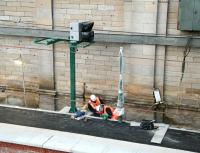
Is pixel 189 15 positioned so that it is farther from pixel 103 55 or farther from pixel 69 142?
pixel 69 142

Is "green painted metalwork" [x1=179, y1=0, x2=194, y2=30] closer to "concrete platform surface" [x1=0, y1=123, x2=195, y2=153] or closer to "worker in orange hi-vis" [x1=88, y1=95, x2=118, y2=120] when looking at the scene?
"worker in orange hi-vis" [x1=88, y1=95, x2=118, y2=120]

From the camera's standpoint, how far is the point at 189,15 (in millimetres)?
14320

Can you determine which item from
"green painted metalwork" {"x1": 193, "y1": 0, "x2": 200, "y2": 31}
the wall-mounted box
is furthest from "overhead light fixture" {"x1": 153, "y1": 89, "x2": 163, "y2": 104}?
"green painted metalwork" {"x1": 193, "y1": 0, "x2": 200, "y2": 31}

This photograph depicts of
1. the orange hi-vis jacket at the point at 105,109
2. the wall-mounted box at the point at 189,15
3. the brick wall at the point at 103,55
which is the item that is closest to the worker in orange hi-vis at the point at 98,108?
the orange hi-vis jacket at the point at 105,109

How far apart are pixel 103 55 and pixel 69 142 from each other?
183 inches

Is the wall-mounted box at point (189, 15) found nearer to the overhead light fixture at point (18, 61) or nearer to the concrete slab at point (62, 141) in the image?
the concrete slab at point (62, 141)

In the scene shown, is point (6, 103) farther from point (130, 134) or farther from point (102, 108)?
point (130, 134)

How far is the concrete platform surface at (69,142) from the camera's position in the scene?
1212 cm

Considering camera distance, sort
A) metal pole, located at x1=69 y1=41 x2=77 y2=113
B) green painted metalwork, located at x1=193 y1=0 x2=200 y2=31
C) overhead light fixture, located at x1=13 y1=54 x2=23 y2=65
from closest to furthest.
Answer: green painted metalwork, located at x1=193 y1=0 x2=200 y2=31, metal pole, located at x1=69 y1=41 x2=77 y2=113, overhead light fixture, located at x1=13 y1=54 x2=23 y2=65

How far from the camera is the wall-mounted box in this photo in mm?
14195

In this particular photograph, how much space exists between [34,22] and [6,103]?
3.70m

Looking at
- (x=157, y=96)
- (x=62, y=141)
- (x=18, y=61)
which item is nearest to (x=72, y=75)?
(x=62, y=141)

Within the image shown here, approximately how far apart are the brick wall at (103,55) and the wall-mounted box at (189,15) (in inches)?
17.8

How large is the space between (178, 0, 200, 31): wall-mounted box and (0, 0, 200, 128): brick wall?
451 millimetres
